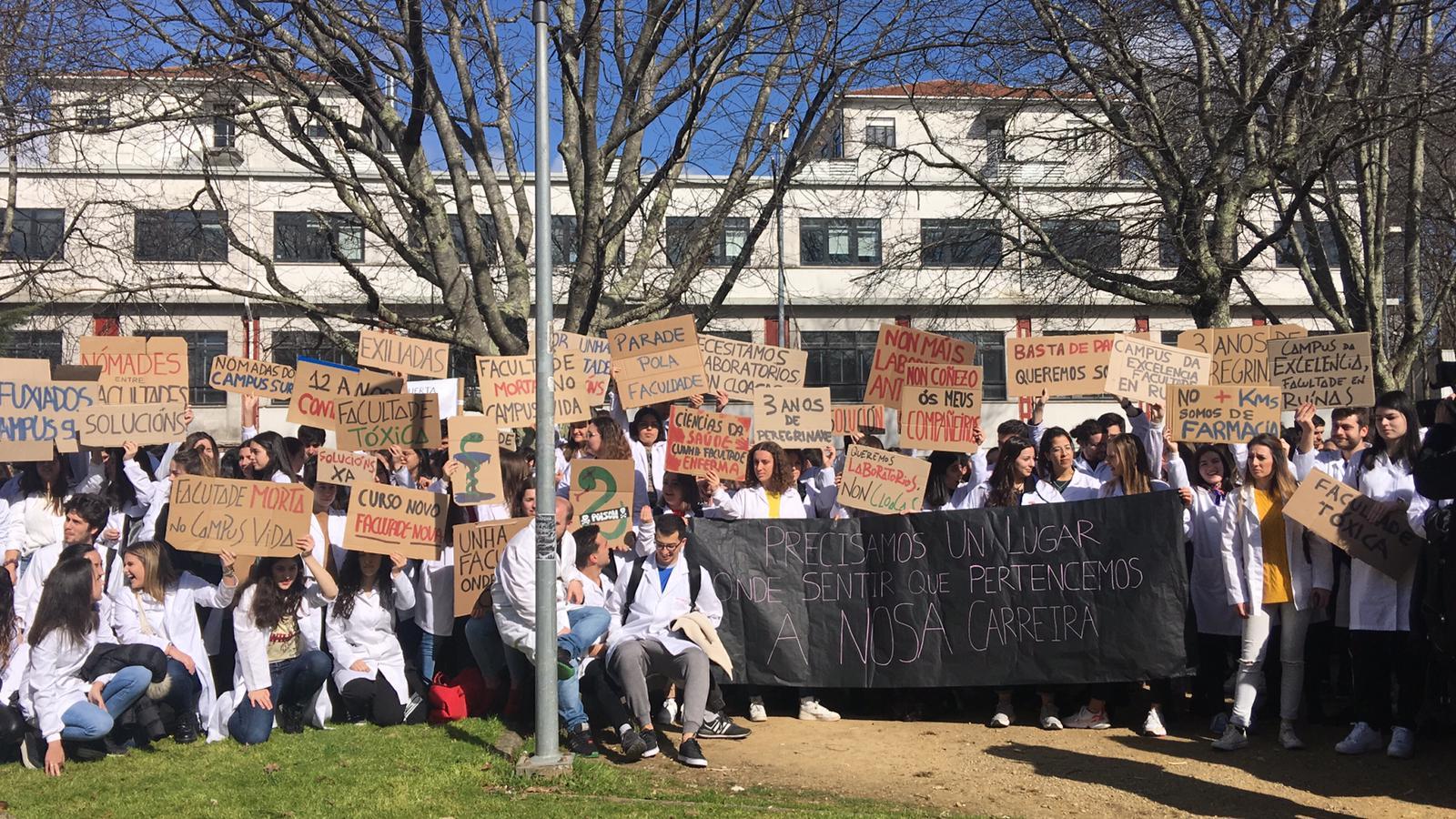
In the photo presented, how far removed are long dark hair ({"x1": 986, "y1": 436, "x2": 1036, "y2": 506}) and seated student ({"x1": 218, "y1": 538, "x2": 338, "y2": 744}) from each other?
4405 millimetres

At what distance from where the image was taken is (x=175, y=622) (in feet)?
27.0

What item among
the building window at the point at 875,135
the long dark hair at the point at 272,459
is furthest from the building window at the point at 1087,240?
the long dark hair at the point at 272,459

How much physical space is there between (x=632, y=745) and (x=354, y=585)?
2.35m

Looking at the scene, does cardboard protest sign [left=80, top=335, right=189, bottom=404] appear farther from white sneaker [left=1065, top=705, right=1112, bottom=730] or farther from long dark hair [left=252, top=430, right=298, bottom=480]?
white sneaker [left=1065, top=705, right=1112, bottom=730]

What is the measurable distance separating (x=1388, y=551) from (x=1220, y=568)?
1.06 meters

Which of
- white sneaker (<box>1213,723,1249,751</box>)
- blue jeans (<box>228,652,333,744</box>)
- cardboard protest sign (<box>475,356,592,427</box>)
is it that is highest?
cardboard protest sign (<box>475,356,592,427</box>)

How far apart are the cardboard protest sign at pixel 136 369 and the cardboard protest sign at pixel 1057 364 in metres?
6.00

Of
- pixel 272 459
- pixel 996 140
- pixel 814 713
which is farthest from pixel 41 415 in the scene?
pixel 996 140

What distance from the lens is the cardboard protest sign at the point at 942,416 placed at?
895 cm

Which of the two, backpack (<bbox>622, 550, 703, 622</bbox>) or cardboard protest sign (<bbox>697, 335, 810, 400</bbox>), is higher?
cardboard protest sign (<bbox>697, 335, 810, 400</bbox>)

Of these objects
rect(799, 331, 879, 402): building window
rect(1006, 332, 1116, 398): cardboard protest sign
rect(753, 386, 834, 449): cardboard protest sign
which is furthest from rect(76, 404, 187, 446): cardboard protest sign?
rect(799, 331, 879, 402): building window

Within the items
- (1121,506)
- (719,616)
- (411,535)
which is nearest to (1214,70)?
A: (1121,506)

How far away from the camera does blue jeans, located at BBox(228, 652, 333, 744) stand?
26.7 feet

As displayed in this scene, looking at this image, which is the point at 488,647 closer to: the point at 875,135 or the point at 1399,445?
the point at 1399,445
